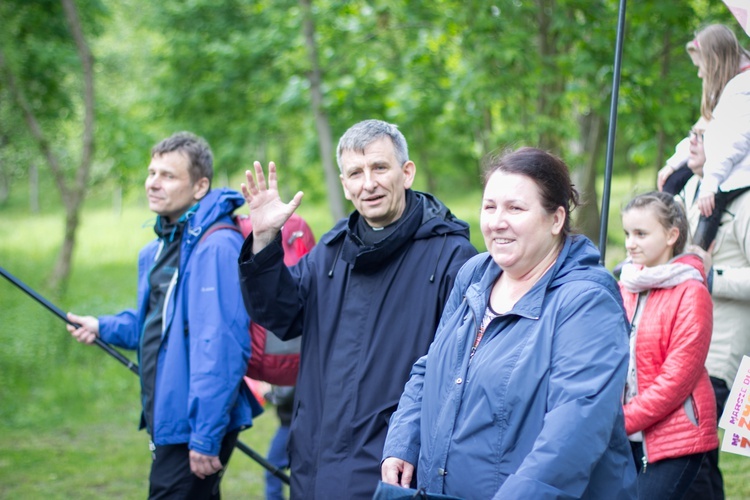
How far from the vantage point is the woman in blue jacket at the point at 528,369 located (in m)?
2.28

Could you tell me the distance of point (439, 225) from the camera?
11.4 feet

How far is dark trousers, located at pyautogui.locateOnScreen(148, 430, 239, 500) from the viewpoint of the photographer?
4.05 m

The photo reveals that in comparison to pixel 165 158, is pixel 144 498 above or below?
below

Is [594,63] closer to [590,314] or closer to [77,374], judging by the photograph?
[77,374]

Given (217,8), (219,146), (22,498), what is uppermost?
(217,8)

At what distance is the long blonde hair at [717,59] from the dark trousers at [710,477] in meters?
1.14

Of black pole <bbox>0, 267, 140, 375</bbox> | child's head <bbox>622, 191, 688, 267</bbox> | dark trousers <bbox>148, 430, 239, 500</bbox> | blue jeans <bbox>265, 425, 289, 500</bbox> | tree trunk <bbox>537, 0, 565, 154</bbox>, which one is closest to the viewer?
child's head <bbox>622, 191, 688, 267</bbox>

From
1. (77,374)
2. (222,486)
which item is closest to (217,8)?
(77,374)

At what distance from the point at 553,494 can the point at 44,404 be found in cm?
766

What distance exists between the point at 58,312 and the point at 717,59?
3316mm

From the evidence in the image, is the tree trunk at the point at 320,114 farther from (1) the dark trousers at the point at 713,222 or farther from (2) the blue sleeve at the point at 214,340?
(1) the dark trousers at the point at 713,222

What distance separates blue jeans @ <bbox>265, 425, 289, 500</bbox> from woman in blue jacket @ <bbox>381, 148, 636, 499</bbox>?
2922 mm

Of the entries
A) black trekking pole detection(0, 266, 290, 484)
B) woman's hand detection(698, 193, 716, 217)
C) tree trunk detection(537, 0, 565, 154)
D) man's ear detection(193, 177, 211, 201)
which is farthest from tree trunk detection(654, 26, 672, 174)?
black trekking pole detection(0, 266, 290, 484)

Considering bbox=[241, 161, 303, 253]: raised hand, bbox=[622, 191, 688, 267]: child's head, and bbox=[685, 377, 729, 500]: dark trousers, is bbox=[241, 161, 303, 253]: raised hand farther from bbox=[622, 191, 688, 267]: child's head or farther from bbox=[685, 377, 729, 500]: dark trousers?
bbox=[685, 377, 729, 500]: dark trousers
